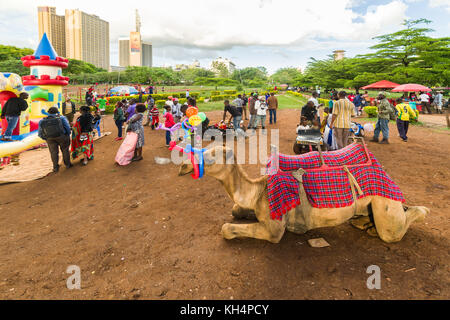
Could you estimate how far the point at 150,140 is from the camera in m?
10.9

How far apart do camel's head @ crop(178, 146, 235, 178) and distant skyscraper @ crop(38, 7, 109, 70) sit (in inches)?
3566

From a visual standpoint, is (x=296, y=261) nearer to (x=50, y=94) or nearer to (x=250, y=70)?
(x=50, y=94)

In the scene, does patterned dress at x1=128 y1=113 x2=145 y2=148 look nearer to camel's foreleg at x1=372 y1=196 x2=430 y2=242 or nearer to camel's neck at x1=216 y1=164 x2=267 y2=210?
camel's neck at x1=216 y1=164 x2=267 y2=210

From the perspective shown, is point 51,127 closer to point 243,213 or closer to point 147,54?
point 243,213

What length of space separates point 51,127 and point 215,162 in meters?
6.11

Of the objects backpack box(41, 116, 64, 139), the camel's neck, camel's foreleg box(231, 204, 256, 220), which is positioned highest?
backpack box(41, 116, 64, 139)

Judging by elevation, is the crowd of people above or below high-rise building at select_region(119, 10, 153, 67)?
below

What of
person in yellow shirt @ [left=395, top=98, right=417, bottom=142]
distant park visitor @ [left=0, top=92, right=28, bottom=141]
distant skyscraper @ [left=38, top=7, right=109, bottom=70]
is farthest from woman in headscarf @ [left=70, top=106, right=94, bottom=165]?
distant skyscraper @ [left=38, top=7, right=109, bottom=70]

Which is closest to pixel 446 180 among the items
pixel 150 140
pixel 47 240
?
pixel 47 240

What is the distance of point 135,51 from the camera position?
444 ft

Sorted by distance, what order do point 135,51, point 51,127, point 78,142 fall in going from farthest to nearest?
point 135,51 < point 78,142 < point 51,127

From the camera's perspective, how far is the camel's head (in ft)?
10.8

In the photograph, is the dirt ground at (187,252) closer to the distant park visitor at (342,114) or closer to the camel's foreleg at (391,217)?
the camel's foreleg at (391,217)

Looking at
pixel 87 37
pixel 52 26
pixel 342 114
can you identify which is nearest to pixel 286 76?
pixel 87 37
